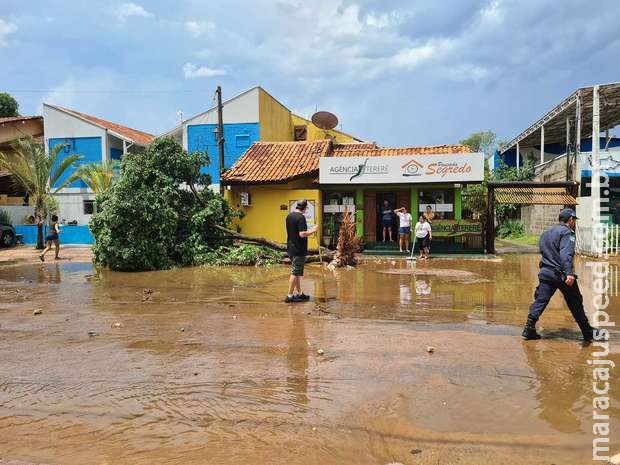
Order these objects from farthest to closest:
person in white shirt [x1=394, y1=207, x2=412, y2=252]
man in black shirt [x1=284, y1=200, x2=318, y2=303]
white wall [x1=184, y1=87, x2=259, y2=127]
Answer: white wall [x1=184, y1=87, x2=259, y2=127] → person in white shirt [x1=394, y1=207, x2=412, y2=252] → man in black shirt [x1=284, y1=200, x2=318, y2=303]

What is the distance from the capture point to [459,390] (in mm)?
4496

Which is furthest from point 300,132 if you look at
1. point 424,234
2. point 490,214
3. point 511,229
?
point 424,234

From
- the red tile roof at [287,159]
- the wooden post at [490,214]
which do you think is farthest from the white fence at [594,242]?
the red tile roof at [287,159]

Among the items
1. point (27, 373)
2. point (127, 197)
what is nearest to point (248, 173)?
point (127, 197)

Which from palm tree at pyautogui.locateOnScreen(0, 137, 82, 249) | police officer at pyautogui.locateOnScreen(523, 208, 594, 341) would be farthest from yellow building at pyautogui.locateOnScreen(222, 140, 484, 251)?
police officer at pyautogui.locateOnScreen(523, 208, 594, 341)

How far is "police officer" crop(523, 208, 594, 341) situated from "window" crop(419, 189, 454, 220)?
1216 cm

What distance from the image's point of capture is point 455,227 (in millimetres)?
17531

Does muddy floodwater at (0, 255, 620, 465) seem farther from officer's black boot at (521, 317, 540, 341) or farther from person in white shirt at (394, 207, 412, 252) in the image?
person in white shirt at (394, 207, 412, 252)

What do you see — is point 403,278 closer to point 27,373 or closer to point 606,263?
point 606,263

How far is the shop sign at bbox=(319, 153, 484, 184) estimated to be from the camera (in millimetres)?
17312

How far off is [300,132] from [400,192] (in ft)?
52.4

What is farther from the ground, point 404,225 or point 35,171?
point 35,171

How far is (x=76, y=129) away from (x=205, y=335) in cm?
2566

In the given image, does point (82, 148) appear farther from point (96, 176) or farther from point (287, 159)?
point (287, 159)
